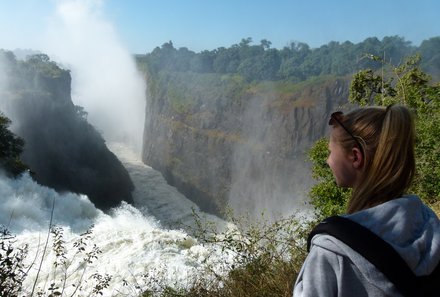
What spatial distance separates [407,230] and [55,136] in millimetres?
33456

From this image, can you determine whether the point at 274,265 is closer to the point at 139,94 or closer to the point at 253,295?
the point at 253,295

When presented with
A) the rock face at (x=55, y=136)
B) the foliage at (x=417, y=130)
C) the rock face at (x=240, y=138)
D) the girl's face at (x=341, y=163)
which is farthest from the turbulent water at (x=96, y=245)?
the rock face at (x=240, y=138)

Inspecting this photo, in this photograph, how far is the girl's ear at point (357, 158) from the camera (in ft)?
4.14

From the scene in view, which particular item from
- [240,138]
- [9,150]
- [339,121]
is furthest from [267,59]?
[339,121]

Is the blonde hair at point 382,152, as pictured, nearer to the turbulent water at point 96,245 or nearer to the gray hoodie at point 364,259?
the gray hoodie at point 364,259

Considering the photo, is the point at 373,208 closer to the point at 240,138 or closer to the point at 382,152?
the point at 382,152

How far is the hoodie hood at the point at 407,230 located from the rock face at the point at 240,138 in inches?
1315

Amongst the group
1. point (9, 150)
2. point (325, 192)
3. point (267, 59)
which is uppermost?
point (267, 59)

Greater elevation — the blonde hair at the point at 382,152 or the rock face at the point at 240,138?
the blonde hair at the point at 382,152

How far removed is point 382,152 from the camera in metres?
1.22

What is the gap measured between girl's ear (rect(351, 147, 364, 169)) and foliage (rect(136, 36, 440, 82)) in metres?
52.1

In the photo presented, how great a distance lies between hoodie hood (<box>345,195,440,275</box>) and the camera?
1095 millimetres

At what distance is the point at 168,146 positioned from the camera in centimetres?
4700

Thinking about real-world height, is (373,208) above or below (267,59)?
below
